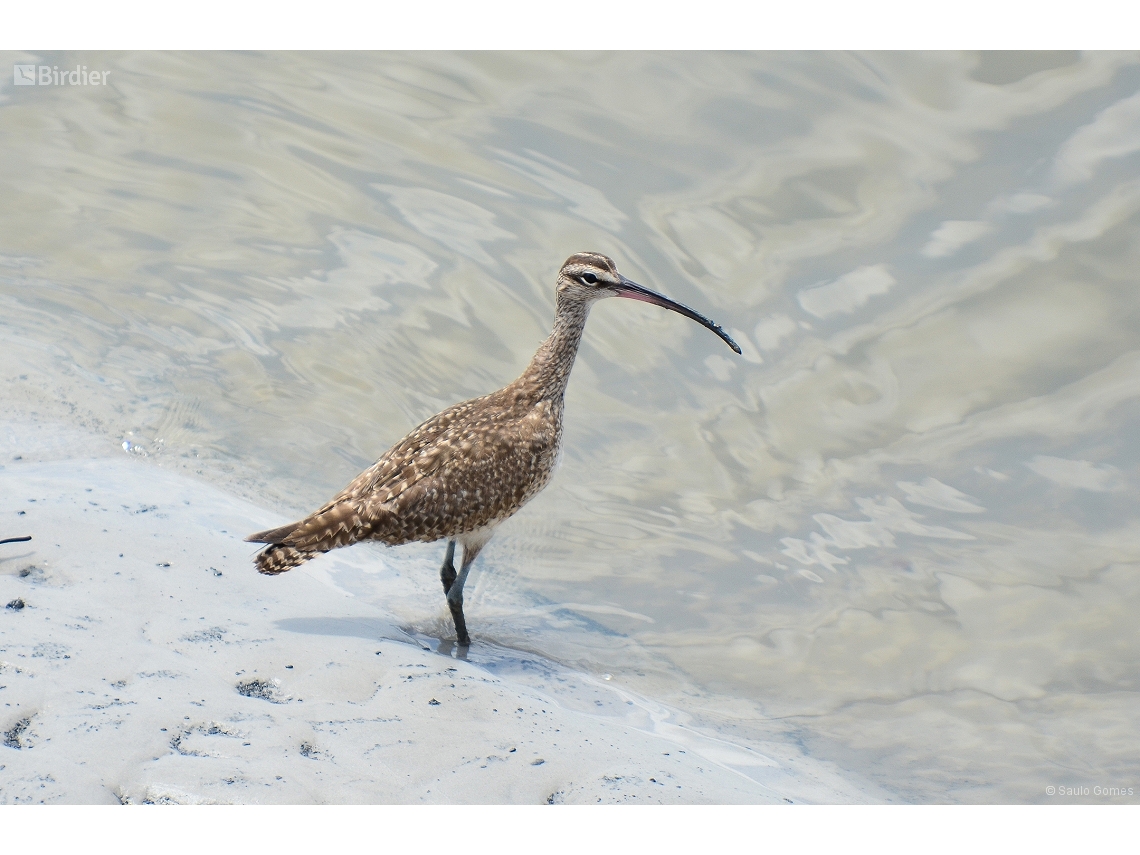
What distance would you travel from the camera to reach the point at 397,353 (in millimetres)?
8484

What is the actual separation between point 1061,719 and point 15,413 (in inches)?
253

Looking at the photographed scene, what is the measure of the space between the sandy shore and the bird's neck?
4.89 feet

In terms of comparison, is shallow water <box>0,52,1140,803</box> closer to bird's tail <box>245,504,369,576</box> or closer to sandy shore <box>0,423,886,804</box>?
sandy shore <box>0,423,886,804</box>

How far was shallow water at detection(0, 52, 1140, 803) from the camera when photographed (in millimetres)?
6191

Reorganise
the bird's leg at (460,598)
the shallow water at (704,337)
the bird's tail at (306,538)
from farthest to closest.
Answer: the shallow water at (704,337)
the bird's leg at (460,598)
the bird's tail at (306,538)

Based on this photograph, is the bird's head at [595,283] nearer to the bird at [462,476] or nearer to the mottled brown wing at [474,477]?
the bird at [462,476]

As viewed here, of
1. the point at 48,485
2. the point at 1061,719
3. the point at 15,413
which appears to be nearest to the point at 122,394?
the point at 15,413

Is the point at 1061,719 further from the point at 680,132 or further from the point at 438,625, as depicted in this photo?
the point at 680,132

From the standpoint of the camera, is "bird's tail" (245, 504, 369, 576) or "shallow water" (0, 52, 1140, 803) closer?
"bird's tail" (245, 504, 369, 576)

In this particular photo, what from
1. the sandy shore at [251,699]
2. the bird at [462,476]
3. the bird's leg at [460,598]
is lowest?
the sandy shore at [251,699]

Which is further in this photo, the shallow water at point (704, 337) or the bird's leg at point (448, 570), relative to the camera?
the shallow water at point (704, 337)

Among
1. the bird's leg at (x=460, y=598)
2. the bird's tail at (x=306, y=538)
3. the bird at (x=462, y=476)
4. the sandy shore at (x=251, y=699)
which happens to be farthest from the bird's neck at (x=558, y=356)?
the sandy shore at (x=251, y=699)

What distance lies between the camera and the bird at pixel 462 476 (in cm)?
536

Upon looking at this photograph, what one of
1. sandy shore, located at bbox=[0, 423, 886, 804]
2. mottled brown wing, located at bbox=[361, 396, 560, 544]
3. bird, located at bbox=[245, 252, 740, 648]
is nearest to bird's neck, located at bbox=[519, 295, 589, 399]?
Result: bird, located at bbox=[245, 252, 740, 648]
